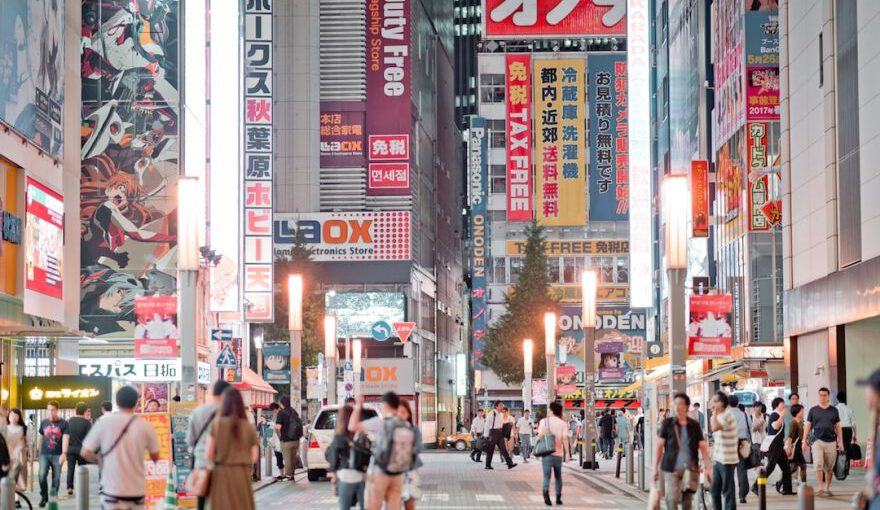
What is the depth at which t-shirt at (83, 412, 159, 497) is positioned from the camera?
15.1 meters

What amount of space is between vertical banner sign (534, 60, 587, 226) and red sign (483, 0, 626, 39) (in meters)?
3.33

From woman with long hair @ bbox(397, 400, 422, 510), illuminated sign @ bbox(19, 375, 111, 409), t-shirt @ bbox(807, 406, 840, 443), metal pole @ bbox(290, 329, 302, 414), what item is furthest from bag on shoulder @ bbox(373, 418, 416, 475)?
illuminated sign @ bbox(19, 375, 111, 409)

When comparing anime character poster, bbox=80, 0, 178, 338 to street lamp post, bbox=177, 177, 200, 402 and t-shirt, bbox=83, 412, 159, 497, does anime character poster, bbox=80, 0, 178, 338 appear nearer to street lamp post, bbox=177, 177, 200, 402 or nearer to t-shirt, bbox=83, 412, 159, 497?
street lamp post, bbox=177, 177, 200, 402

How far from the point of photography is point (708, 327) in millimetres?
22734

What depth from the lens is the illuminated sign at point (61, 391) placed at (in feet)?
125

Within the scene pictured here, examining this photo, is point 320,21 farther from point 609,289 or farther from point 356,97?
point 609,289

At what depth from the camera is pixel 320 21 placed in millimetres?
97562

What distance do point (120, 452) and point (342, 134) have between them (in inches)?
3248

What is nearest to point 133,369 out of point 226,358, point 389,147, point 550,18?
point 226,358

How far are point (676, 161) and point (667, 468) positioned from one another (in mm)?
57098

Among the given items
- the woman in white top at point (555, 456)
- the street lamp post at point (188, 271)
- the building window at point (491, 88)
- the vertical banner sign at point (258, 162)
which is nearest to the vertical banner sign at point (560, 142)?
the building window at point (491, 88)

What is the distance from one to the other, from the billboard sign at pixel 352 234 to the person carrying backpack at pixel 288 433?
192 ft

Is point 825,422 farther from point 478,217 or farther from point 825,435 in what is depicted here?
point 478,217

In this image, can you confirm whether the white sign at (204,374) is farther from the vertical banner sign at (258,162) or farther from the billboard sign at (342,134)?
the billboard sign at (342,134)
